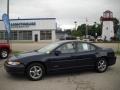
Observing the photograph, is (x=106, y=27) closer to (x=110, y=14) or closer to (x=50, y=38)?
(x=110, y=14)

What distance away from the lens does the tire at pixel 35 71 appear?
880cm

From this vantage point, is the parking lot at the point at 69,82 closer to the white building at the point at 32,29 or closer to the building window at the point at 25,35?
the white building at the point at 32,29

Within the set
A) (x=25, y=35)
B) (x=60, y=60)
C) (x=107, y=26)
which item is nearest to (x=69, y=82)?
(x=60, y=60)

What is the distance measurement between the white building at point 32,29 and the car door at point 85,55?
49985 mm

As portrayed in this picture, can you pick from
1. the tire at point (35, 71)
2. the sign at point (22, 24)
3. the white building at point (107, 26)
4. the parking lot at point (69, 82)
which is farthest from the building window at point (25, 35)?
the tire at point (35, 71)

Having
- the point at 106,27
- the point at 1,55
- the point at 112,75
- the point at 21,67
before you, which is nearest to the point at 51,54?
the point at 21,67

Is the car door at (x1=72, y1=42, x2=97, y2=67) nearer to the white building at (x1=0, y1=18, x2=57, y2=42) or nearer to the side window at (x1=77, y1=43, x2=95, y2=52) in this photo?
the side window at (x1=77, y1=43, x2=95, y2=52)

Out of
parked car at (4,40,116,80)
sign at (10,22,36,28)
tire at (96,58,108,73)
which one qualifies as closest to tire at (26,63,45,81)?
parked car at (4,40,116,80)

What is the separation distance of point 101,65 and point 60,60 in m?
2.05

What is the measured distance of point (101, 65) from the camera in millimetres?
10312

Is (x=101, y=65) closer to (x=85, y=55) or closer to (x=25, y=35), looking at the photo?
(x=85, y=55)

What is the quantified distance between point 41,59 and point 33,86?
124 cm

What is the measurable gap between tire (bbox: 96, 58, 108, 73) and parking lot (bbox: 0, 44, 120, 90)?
0.22m

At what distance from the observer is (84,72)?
10.3 m
